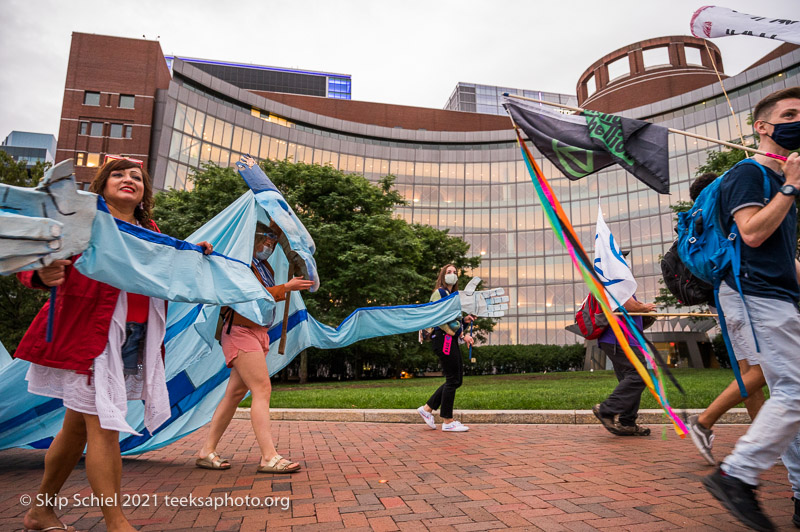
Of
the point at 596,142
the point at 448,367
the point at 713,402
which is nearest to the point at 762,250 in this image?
the point at 596,142

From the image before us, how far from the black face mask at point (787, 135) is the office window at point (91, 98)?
175 feet

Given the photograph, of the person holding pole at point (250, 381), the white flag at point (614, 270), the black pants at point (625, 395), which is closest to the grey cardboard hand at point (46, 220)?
the person holding pole at point (250, 381)

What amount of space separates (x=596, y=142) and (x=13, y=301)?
2529 cm

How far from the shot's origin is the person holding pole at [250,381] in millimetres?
3945

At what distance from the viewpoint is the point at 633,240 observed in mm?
49188

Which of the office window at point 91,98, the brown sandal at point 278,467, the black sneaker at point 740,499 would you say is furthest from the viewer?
the office window at point 91,98

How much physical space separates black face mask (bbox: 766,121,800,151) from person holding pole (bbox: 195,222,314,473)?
3.51m

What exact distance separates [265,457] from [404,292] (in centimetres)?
1970

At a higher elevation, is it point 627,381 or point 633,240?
point 633,240

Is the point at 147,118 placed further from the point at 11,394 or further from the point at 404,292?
the point at 11,394

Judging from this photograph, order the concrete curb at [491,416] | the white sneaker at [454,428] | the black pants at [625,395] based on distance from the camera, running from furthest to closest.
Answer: the concrete curb at [491,416] < the white sneaker at [454,428] < the black pants at [625,395]

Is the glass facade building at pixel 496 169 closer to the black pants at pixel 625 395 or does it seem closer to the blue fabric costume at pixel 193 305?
the black pants at pixel 625 395

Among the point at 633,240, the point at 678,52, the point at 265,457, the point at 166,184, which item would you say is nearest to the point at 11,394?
the point at 265,457

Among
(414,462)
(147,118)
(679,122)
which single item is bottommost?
(414,462)
